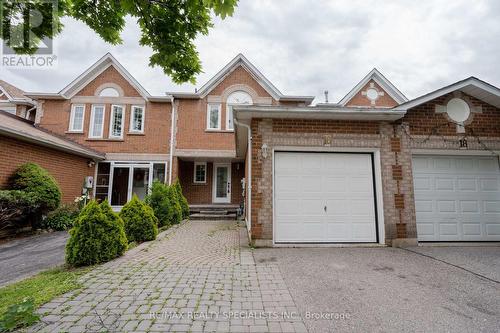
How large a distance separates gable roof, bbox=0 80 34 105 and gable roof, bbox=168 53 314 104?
10947mm

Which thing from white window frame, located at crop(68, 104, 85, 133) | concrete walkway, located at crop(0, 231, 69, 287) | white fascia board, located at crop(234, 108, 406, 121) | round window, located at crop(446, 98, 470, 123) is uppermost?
white window frame, located at crop(68, 104, 85, 133)

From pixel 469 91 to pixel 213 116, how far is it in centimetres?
1100

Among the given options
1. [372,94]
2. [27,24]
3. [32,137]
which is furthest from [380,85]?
[32,137]

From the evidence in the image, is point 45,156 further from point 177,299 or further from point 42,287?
point 177,299

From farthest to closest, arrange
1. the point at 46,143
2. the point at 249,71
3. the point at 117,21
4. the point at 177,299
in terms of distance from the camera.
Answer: the point at 249,71
the point at 46,143
the point at 117,21
the point at 177,299

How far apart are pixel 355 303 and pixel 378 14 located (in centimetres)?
819

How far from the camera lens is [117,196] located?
1332cm

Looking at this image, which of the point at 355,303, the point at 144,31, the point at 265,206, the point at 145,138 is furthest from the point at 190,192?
the point at 355,303

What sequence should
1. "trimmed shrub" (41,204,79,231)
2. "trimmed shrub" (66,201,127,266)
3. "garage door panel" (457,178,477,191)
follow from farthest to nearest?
1. "trimmed shrub" (41,204,79,231)
2. "garage door panel" (457,178,477,191)
3. "trimmed shrub" (66,201,127,266)

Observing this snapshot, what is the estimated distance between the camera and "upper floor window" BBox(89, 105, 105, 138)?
43.2 ft

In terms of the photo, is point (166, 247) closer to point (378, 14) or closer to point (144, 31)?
point (144, 31)

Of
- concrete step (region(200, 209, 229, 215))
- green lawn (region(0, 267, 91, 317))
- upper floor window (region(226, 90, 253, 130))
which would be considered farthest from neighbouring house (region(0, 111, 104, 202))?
upper floor window (region(226, 90, 253, 130))

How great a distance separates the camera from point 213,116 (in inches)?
532

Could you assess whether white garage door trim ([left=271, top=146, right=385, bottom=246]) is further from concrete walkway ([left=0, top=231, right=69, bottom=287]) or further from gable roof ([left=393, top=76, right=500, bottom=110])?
concrete walkway ([left=0, top=231, right=69, bottom=287])
